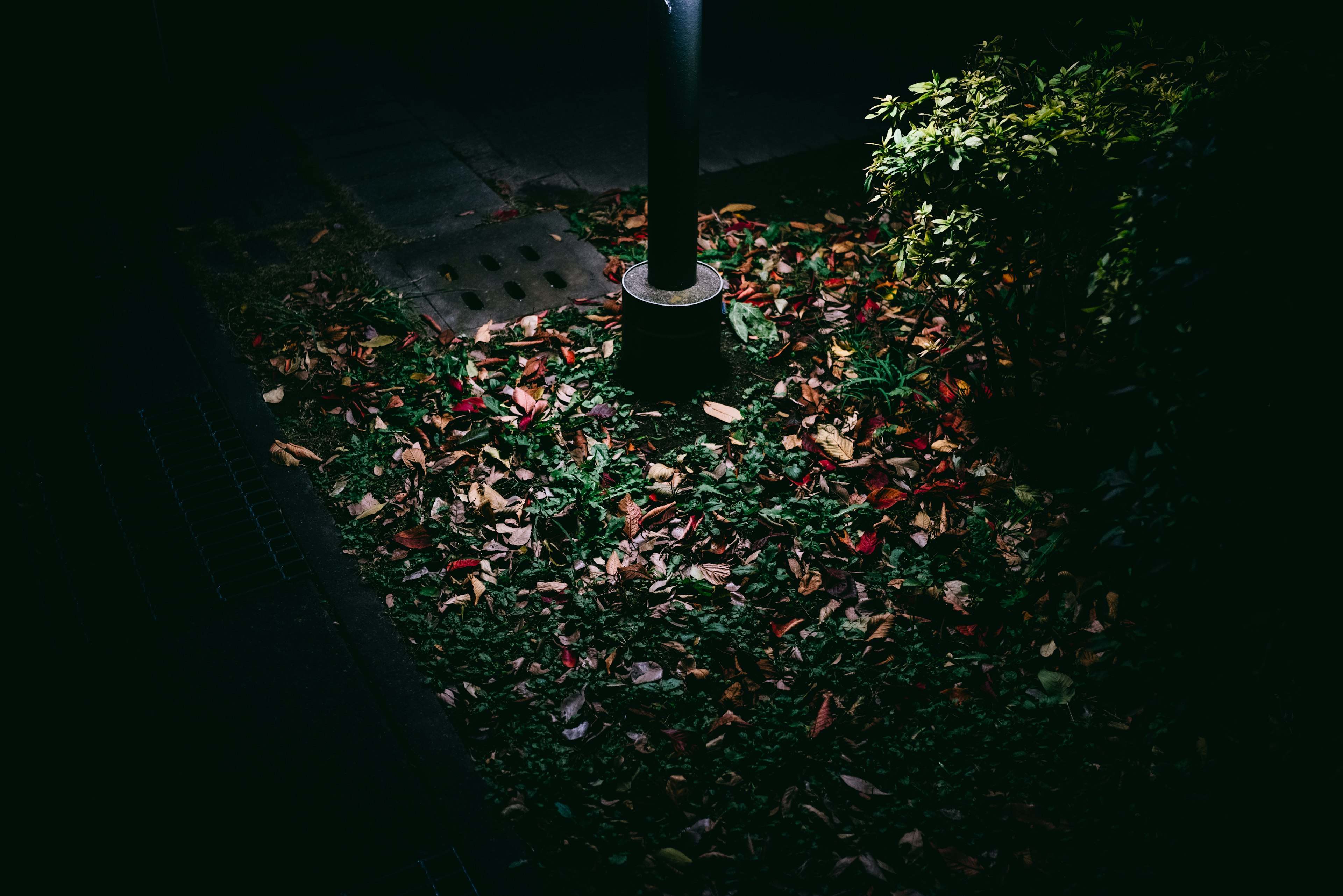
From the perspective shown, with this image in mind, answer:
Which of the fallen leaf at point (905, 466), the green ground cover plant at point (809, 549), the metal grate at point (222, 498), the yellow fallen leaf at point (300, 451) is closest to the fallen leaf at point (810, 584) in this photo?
the green ground cover plant at point (809, 549)

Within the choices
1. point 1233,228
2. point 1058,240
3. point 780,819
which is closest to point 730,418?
point 1058,240

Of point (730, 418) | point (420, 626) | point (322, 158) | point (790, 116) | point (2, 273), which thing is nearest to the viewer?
point (420, 626)

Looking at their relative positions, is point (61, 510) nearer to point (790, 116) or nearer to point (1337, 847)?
point (1337, 847)

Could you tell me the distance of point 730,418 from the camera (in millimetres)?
4160

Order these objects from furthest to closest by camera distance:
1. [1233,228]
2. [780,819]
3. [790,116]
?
[790,116], [780,819], [1233,228]

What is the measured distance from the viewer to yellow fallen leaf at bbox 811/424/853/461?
396 cm

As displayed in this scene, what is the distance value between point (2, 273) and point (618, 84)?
15.5 ft

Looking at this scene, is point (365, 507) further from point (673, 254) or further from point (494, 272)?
point (494, 272)

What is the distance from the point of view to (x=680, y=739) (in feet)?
9.64

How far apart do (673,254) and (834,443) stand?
1.14 m

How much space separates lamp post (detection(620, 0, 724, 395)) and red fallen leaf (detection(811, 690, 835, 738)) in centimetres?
178

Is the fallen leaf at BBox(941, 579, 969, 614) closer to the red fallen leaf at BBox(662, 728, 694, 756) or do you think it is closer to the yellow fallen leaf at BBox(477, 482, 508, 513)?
the red fallen leaf at BBox(662, 728, 694, 756)

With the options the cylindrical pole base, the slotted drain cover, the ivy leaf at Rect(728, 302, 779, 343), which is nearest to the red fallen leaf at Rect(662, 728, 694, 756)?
the cylindrical pole base

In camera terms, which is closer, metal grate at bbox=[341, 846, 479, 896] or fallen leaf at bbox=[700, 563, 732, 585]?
metal grate at bbox=[341, 846, 479, 896]
